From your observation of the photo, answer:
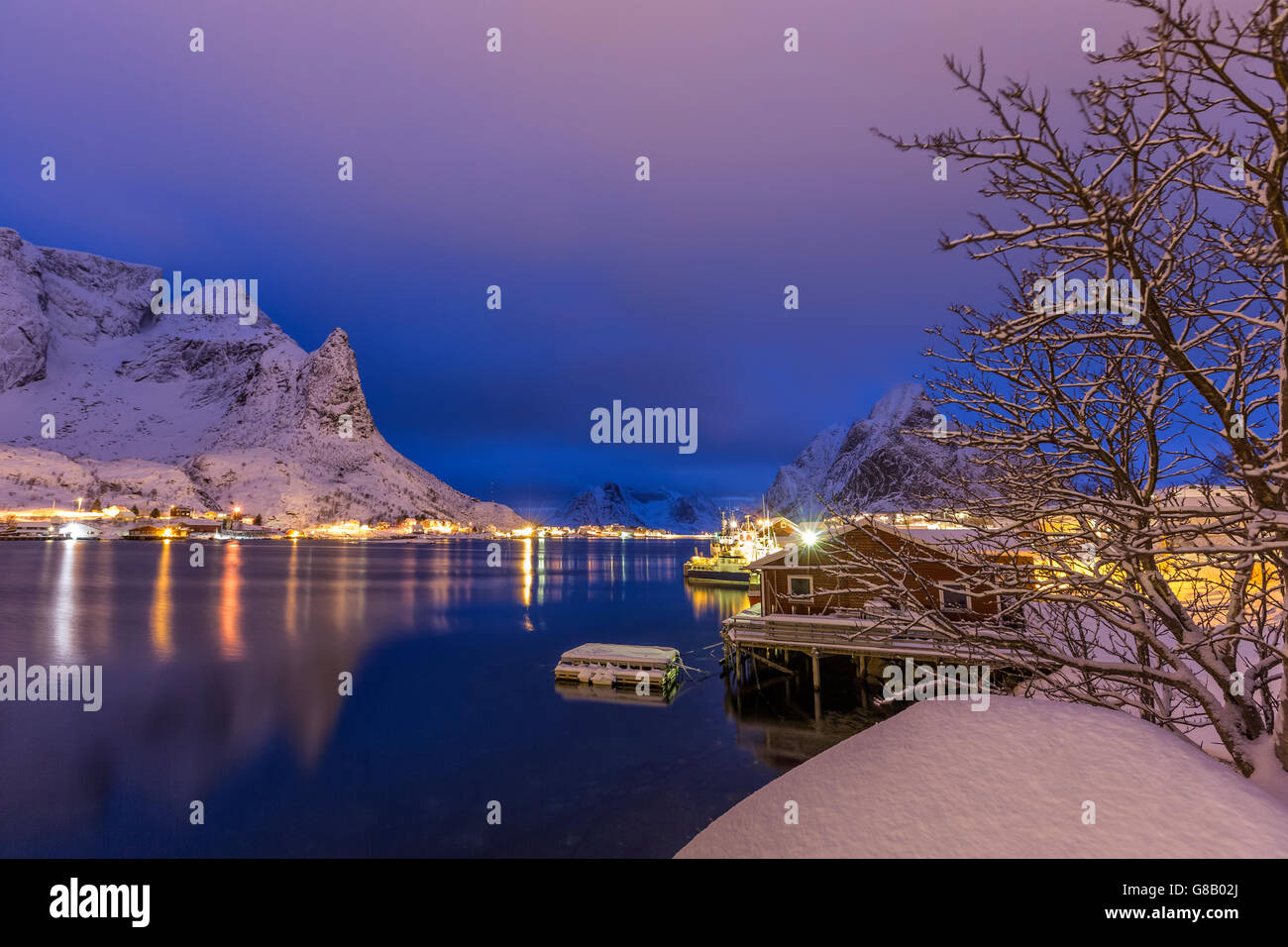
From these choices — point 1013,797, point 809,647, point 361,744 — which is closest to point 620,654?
point 809,647

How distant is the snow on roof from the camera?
117 ft

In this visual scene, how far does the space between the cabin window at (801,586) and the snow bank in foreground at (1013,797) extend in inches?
1156

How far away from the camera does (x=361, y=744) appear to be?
27.0 m

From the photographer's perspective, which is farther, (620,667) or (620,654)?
(620,654)

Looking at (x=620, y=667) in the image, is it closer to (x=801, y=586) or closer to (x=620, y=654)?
(x=620, y=654)

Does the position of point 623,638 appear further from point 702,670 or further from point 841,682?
point 841,682

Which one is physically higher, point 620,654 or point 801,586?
point 801,586

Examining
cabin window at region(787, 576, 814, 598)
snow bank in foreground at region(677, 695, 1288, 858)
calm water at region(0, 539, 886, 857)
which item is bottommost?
calm water at region(0, 539, 886, 857)

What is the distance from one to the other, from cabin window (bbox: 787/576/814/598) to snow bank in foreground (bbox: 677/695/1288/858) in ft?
96.4

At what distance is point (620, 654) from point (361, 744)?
48.3 feet

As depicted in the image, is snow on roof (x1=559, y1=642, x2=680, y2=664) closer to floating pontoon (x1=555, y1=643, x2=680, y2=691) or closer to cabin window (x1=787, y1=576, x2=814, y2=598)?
floating pontoon (x1=555, y1=643, x2=680, y2=691)

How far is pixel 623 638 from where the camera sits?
52156 mm

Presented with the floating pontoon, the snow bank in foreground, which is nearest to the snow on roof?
the floating pontoon
